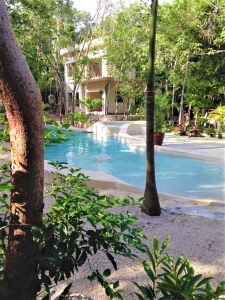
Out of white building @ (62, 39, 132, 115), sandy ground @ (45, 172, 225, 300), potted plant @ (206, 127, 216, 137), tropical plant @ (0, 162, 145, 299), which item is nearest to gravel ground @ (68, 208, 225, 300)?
sandy ground @ (45, 172, 225, 300)

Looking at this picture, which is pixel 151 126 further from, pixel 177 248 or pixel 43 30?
pixel 43 30

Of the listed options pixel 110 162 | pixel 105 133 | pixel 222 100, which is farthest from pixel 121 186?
pixel 222 100

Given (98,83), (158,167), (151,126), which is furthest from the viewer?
(98,83)

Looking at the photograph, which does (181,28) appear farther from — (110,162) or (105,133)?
(110,162)

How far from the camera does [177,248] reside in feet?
12.9

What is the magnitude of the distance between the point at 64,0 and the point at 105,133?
11039 millimetres

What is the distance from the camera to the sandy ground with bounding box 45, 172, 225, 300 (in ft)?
10.3

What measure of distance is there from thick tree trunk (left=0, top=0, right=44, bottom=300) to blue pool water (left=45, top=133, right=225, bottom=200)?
4.57 meters

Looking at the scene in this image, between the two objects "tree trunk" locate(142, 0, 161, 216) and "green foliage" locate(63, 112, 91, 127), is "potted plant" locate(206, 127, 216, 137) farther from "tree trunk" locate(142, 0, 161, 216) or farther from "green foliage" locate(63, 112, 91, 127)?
"green foliage" locate(63, 112, 91, 127)

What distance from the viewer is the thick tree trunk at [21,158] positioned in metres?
1.38

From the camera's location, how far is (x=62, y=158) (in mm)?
12547

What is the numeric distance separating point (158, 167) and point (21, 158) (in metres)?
9.57

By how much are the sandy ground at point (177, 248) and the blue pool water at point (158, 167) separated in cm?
230

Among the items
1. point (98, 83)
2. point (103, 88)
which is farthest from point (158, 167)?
point (98, 83)
